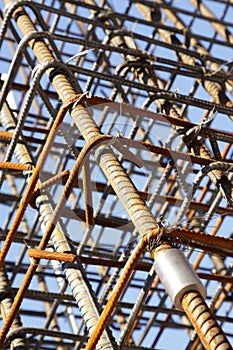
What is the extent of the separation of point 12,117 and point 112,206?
5.30 ft

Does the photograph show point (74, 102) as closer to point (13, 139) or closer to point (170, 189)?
point (13, 139)

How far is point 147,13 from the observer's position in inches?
433

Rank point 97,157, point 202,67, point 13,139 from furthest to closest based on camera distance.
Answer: point 202,67
point 13,139
point 97,157

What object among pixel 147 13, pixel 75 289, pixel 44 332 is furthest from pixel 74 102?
pixel 147 13

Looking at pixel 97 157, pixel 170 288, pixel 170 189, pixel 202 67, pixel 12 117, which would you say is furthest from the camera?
pixel 170 189

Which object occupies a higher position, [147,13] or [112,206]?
[147,13]

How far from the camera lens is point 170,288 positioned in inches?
156

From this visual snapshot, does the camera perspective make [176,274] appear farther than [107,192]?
No

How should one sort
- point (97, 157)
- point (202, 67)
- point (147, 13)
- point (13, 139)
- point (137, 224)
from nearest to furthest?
point (137, 224) < point (97, 157) < point (13, 139) < point (202, 67) < point (147, 13)

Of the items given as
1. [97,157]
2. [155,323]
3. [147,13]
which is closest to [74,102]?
[97,157]

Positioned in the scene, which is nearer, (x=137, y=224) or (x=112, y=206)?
(x=137, y=224)

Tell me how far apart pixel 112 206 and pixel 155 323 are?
1.39 m

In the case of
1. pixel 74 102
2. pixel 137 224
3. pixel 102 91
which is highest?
pixel 102 91

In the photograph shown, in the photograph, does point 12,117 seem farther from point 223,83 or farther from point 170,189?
point 170,189
